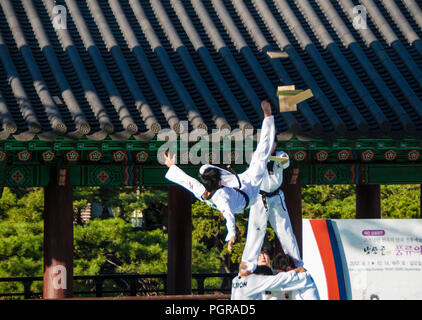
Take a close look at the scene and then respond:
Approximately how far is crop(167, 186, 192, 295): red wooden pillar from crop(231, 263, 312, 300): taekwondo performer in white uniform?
69.5 inches

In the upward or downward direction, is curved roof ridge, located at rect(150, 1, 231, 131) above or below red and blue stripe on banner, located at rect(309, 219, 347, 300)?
above

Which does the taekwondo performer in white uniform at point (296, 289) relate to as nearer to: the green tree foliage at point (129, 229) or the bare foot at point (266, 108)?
the bare foot at point (266, 108)

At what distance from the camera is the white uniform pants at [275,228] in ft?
31.6

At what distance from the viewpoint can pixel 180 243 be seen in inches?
Result: 442

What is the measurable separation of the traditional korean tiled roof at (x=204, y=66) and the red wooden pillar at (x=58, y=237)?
1.14 m

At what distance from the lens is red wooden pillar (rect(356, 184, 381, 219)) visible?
12781mm

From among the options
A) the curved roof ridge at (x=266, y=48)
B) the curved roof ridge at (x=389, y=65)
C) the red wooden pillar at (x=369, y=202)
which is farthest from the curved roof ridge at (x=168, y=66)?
the red wooden pillar at (x=369, y=202)

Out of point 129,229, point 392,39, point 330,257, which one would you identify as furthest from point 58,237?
point 129,229

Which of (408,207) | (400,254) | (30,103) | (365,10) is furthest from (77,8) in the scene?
(408,207)

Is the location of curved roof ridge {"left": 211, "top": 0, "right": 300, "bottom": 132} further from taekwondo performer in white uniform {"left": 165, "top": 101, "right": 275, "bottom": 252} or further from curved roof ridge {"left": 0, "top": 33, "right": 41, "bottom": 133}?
curved roof ridge {"left": 0, "top": 33, "right": 41, "bottom": 133}

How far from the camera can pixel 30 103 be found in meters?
9.23

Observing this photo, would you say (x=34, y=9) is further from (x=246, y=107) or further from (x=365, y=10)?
(x=365, y=10)

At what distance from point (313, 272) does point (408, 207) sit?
10891 millimetres

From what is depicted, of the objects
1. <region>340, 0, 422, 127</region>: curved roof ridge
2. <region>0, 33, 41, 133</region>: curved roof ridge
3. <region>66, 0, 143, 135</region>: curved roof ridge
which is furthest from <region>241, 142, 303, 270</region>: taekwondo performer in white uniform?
<region>0, 33, 41, 133</region>: curved roof ridge
